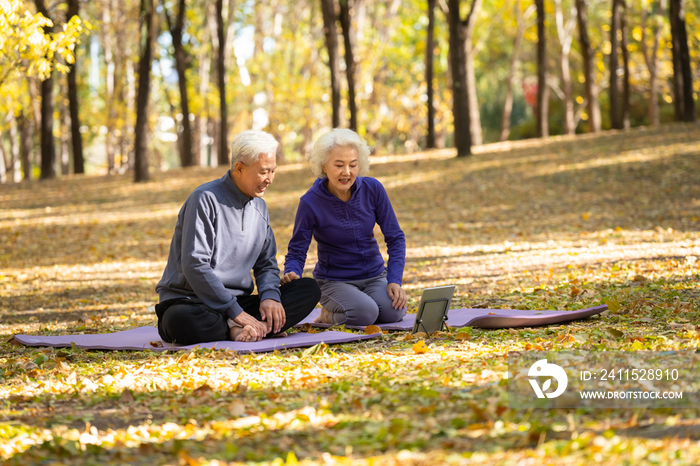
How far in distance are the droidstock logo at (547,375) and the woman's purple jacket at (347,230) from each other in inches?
70.6

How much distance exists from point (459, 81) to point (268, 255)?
13.2m

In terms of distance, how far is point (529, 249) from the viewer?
9570mm

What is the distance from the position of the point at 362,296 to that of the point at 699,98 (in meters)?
30.3

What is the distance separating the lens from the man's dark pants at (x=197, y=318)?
4387 millimetres

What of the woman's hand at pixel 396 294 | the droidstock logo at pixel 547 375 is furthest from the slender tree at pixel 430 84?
the droidstock logo at pixel 547 375

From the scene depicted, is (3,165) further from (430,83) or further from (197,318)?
(197,318)

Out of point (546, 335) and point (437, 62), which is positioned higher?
point (437, 62)

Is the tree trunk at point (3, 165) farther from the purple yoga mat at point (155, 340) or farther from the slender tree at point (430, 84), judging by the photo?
the purple yoga mat at point (155, 340)

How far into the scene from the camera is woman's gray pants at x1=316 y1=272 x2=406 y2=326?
→ 4988 millimetres

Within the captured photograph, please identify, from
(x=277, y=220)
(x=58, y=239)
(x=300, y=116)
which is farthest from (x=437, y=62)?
(x=58, y=239)

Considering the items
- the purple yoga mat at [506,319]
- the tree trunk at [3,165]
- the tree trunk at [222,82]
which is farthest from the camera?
the tree trunk at [3,165]

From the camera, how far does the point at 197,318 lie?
4387mm

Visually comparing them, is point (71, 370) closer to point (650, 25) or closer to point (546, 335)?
point (546, 335)

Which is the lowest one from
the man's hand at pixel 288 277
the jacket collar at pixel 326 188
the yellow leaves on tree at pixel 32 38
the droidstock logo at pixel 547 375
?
the droidstock logo at pixel 547 375
